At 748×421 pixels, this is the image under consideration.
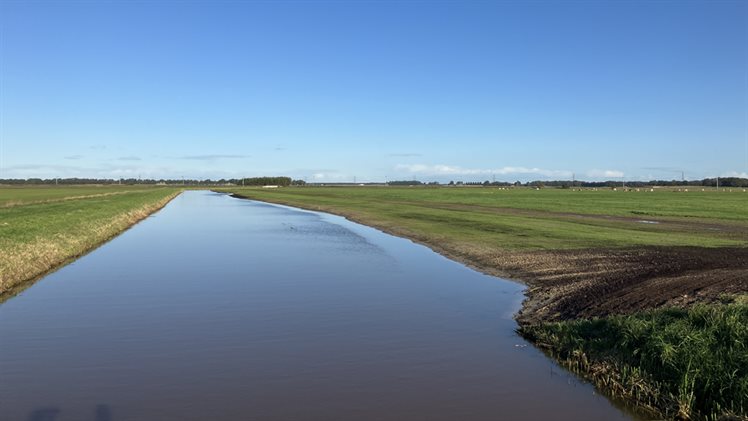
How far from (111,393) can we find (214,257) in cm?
1966

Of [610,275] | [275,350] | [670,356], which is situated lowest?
[275,350]

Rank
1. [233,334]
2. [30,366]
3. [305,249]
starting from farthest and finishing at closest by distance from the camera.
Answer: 1. [305,249]
2. [233,334]
3. [30,366]

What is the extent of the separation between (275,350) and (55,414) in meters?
4.56

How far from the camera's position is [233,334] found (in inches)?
543

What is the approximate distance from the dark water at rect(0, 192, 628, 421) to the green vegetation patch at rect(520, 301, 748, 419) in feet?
2.18

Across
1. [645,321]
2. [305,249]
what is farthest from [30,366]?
[305,249]

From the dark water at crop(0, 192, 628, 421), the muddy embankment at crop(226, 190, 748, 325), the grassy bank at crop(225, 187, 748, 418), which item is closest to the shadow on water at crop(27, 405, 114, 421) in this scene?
the dark water at crop(0, 192, 628, 421)

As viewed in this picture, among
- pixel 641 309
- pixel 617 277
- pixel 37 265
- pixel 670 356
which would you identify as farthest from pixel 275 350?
pixel 37 265

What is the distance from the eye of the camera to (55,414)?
889 centimetres

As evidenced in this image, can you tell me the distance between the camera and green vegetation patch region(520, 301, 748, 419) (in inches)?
351

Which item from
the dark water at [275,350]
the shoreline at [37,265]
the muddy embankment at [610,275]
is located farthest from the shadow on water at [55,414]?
the shoreline at [37,265]

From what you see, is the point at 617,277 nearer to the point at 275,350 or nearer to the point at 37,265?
the point at 275,350

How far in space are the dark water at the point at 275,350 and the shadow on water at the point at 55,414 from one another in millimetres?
33

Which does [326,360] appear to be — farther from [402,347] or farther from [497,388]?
[497,388]
